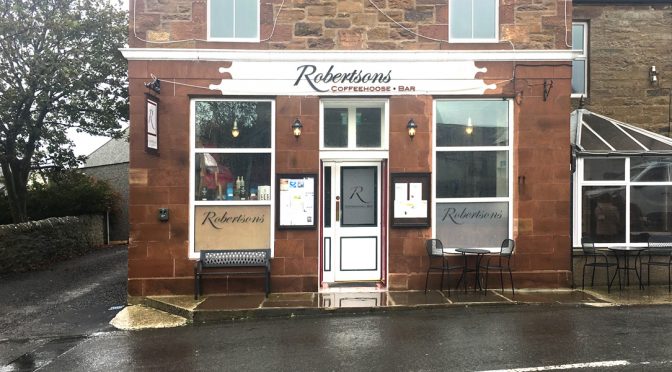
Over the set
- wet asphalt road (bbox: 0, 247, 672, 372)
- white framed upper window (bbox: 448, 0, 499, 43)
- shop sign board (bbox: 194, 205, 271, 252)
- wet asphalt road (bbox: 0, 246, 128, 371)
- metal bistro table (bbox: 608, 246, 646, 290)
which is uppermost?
white framed upper window (bbox: 448, 0, 499, 43)

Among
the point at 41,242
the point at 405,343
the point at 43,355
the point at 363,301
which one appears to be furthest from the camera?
the point at 41,242

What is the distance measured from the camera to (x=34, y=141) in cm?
1541

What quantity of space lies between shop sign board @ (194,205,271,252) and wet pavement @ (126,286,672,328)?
86 cm

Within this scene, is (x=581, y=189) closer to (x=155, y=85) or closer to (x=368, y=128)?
(x=368, y=128)

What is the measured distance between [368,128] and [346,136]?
16.1 inches

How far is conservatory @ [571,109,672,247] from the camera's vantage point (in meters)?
9.43

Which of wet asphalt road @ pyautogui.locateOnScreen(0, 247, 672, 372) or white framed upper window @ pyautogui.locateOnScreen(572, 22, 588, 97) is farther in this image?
white framed upper window @ pyautogui.locateOnScreen(572, 22, 588, 97)

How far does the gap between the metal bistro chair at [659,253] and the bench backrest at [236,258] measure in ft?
21.7

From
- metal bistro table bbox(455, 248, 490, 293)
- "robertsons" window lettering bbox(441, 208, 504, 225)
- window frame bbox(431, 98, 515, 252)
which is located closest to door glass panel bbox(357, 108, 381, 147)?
window frame bbox(431, 98, 515, 252)

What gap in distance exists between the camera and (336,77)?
8.97 m

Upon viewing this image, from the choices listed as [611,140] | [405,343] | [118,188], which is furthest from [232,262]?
[118,188]

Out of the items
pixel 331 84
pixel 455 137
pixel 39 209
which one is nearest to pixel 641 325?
pixel 455 137

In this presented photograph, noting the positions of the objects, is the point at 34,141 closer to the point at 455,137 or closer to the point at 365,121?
the point at 365,121

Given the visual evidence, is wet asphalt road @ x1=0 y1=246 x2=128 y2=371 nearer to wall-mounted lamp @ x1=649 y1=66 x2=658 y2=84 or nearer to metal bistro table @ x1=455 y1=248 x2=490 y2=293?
metal bistro table @ x1=455 y1=248 x2=490 y2=293
